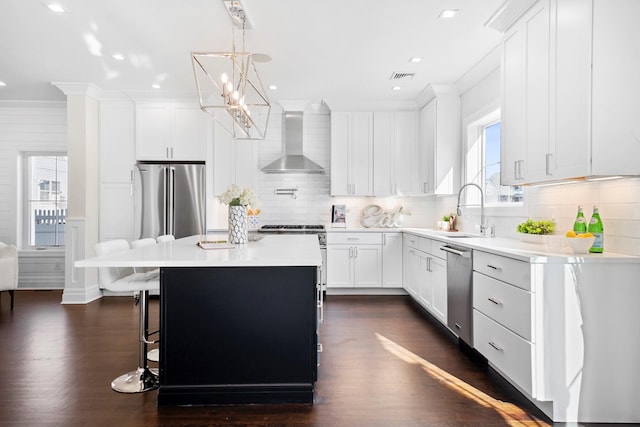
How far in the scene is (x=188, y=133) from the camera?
5.42 m

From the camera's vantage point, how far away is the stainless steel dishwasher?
299cm

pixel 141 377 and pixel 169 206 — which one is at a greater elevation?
pixel 169 206

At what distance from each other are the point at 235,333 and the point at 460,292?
186 cm

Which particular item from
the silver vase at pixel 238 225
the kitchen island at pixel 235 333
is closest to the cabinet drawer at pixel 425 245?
the silver vase at pixel 238 225

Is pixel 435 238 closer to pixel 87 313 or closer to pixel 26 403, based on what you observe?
pixel 26 403

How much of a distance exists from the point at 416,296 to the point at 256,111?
334 cm

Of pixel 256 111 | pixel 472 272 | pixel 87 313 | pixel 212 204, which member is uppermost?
pixel 256 111

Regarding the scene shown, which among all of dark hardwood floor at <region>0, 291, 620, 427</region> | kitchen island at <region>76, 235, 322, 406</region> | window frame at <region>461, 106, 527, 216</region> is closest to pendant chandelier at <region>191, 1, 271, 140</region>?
kitchen island at <region>76, 235, 322, 406</region>

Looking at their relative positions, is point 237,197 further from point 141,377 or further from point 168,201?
point 168,201

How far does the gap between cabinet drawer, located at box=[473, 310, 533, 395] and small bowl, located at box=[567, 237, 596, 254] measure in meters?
0.61

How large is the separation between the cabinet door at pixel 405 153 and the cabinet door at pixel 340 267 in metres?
1.21

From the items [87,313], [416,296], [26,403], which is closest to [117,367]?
[26,403]

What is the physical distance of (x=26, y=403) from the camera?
7.73ft

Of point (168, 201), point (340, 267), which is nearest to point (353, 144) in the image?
point (340, 267)
